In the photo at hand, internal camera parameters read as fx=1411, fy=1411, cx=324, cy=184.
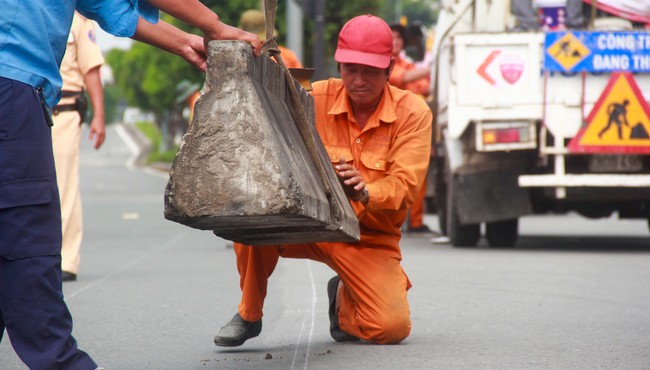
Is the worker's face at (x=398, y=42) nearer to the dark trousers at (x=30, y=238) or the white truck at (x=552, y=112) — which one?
the white truck at (x=552, y=112)

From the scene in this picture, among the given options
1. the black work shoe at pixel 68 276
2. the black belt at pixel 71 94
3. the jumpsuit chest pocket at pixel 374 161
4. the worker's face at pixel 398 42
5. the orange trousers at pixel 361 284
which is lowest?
the black work shoe at pixel 68 276

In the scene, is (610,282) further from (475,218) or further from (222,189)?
(222,189)

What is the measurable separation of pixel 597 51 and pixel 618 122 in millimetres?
565

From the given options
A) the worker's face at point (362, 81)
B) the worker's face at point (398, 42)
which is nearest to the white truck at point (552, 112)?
the worker's face at point (398, 42)

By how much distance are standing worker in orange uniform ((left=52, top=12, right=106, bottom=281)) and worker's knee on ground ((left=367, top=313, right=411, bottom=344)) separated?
3447 millimetres

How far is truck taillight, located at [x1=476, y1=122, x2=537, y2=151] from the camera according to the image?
1084 centimetres

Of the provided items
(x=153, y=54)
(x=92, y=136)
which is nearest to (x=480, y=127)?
(x=92, y=136)

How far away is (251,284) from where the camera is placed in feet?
19.6

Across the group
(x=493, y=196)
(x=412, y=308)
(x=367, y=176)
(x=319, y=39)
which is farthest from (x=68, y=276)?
(x=319, y=39)

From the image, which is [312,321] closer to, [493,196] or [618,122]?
[618,122]

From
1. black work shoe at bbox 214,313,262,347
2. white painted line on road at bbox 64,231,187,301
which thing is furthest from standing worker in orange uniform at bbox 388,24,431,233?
black work shoe at bbox 214,313,262,347

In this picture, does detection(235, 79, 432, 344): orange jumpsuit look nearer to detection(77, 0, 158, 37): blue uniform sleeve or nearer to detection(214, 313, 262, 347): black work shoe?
detection(214, 313, 262, 347): black work shoe

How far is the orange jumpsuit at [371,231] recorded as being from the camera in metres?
6.00

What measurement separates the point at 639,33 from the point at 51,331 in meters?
7.37
